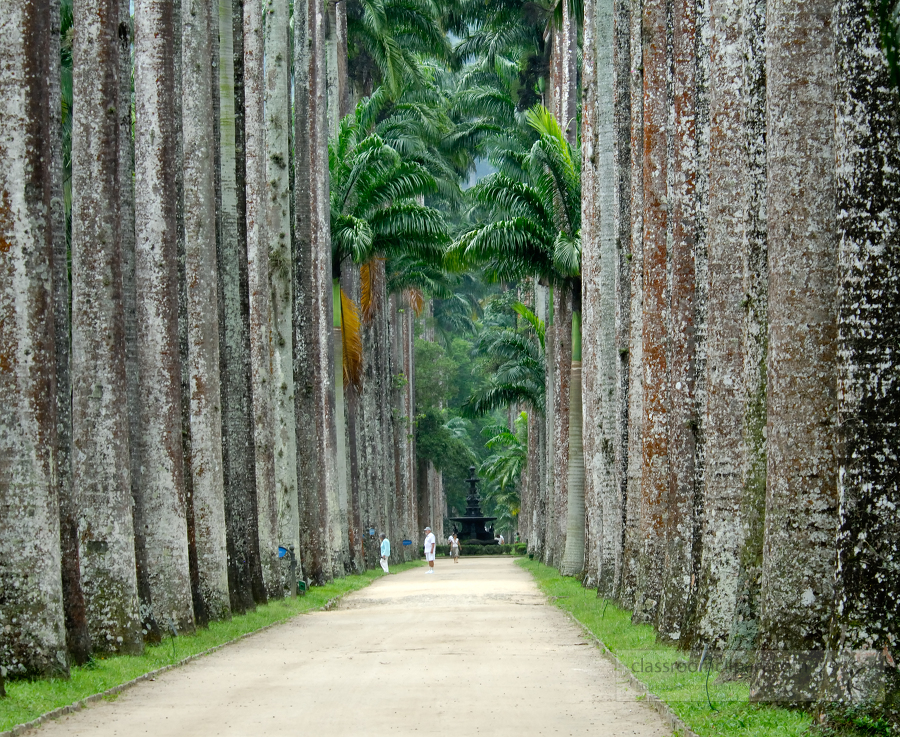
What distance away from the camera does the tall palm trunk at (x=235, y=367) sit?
68.2 ft

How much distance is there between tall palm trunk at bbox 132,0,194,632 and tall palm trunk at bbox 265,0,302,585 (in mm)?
9672

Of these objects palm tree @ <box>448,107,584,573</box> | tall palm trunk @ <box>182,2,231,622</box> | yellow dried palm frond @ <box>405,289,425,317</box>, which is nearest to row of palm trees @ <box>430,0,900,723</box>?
palm tree @ <box>448,107,584,573</box>

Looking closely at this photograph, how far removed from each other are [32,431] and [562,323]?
25.0 m

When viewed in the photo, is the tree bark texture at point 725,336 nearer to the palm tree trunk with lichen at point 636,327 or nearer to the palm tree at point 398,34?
the palm tree trunk with lichen at point 636,327

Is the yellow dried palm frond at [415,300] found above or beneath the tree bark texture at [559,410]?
above

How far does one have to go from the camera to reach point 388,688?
1214 centimetres

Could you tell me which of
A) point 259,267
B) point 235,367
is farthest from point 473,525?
point 235,367

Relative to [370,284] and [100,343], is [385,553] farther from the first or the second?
[100,343]

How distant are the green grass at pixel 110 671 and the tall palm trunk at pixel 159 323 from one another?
85 centimetres

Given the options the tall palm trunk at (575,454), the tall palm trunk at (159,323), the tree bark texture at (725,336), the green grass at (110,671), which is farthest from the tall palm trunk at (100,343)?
the tall palm trunk at (575,454)

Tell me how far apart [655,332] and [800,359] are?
765cm

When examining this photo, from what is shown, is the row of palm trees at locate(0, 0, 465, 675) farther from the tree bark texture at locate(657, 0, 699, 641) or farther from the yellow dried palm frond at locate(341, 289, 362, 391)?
the tree bark texture at locate(657, 0, 699, 641)

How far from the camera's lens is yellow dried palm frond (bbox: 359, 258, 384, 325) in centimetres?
4012

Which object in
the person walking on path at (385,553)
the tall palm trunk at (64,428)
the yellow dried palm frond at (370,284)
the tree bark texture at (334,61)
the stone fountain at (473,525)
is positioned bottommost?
the stone fountain at (473,525)
